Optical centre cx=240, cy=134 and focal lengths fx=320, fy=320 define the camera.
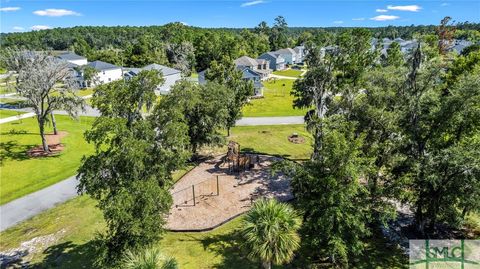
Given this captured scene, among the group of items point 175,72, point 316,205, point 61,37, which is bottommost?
point 316,205

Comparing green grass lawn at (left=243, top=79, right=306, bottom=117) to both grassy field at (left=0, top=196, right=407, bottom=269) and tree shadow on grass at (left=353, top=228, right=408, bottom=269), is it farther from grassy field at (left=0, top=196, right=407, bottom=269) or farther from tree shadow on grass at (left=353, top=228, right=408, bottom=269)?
tree shadow on grass at (left=353, top=228, right=408, bottom=269)

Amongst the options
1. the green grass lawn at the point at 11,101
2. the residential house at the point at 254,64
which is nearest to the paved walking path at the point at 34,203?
the green grass lawn at the point at 11,101

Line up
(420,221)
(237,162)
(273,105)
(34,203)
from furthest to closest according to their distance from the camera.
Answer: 1. (273,105)
2. (237,162)
3. (34,203)
4. (420,221)

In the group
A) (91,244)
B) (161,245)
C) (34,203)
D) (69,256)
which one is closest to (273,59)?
(34,203)

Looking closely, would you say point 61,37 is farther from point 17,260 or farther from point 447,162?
point 447,162

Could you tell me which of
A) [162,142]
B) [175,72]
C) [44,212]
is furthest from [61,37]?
[162,142]

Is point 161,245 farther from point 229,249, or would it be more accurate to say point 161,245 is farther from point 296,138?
point 296,138

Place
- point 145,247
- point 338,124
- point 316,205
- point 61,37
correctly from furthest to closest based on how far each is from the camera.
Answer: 1. point 61,37
2. point 338,124
3. point 316,205
4. point 145,247
